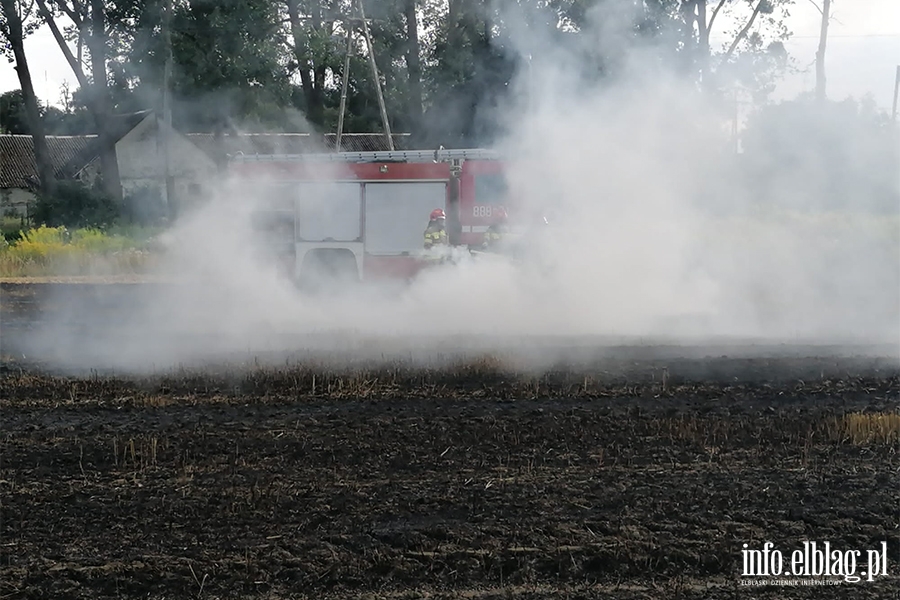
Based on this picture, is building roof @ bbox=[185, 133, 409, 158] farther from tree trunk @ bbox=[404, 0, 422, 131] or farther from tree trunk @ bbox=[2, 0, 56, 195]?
tree trunk @ bbox=[2, 0, 56, 195]

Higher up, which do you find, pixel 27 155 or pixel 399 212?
pixel 27 155

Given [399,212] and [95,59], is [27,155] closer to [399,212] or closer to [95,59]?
[95,59]

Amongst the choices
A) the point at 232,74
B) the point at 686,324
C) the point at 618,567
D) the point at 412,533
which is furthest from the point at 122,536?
the point at 232,74

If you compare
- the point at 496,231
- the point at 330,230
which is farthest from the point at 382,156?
the point at 496,231

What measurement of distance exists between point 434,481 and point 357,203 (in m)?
11.9

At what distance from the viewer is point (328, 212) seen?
18.2m

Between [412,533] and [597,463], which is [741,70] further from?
[412,533]

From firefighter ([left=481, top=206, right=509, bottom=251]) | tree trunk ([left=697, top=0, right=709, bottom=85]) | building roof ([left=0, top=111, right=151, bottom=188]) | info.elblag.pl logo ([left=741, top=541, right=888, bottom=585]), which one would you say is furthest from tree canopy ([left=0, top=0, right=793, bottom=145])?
building roof ([left=0, top=111, right=151, bottom=188])

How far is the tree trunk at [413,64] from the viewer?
878 inches

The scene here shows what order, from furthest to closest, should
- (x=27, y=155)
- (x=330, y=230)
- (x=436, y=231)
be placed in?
1. (x=27, y=155)
2. (x=330, y=230)
3. (x=436, y=231)

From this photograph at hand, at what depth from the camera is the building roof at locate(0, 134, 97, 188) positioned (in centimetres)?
5347

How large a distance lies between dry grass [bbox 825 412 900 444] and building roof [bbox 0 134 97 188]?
49773 millimetres

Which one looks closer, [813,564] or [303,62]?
[813,564]

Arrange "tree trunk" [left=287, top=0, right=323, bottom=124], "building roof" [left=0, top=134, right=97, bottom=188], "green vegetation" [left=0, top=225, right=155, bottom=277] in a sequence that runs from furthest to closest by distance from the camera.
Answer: "building roof" [left=0, top=134, right=97, bottom=188]
"green vegetation" [left=0, top=225, right=155, bottom=277]
"tree trunk" [left=287, top=0, right=323, bottom=124]
